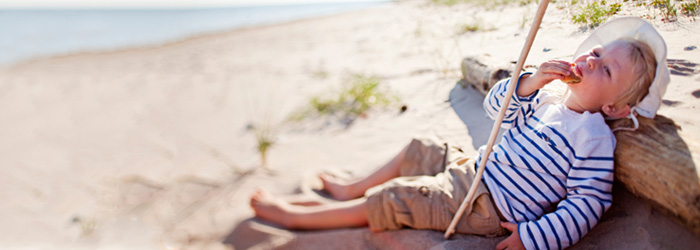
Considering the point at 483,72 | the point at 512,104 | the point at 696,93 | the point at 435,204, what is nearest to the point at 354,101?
the point at 483,72

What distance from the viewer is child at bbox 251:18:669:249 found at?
1408 mm

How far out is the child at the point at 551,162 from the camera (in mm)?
1408

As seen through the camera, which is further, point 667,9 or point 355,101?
point 355,101

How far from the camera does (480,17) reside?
344 centimetres

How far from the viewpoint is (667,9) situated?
1544 millimetres

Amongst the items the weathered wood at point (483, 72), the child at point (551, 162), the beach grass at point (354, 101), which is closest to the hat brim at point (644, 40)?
the child at point (551, 162)

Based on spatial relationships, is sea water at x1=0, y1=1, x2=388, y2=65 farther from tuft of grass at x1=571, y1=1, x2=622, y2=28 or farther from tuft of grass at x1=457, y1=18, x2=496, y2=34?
tuft of grass at x1=571, y1=1, x2=622, y2=28

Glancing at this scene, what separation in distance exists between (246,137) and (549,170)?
9.74 ft

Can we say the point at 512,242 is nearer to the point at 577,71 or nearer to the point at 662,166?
the point at 662,166

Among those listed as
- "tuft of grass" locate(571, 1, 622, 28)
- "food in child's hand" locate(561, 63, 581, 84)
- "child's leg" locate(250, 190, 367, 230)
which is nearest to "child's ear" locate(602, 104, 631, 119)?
"food in child's hand" locate(561, 63, 581, 84)

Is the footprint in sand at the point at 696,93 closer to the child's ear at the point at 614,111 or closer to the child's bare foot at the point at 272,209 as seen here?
the child's ear at the point at 614,111

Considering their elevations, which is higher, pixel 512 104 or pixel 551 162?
pixel 512 104

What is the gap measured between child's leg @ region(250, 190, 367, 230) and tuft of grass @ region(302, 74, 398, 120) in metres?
1.65

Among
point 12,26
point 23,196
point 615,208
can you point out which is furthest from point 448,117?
point 12,26
